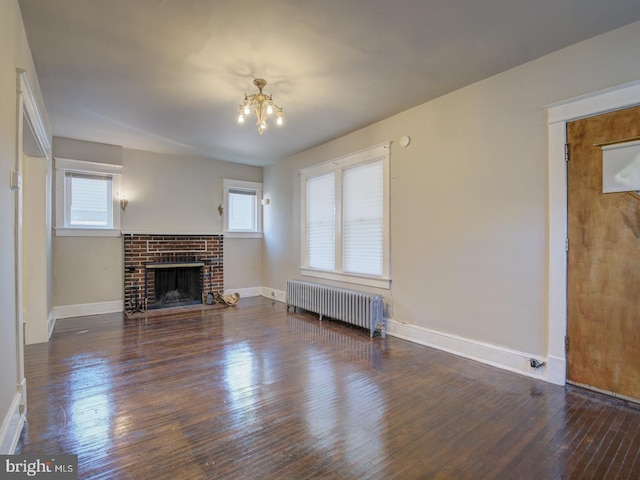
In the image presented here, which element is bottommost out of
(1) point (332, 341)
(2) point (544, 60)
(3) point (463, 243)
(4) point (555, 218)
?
(1) point (332, 341)

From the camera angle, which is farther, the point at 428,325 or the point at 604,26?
the point at 428,325

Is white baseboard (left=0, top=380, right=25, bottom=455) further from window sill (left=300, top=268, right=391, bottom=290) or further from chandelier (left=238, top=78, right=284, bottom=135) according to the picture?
window sill (left=300, top=268, right=391, bottom=290)

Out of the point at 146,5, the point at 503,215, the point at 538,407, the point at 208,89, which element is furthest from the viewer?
the point at 208,89

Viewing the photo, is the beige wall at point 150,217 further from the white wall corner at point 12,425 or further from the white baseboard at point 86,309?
the white wall corner at point 12,425

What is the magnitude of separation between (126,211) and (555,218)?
6210 millimetres

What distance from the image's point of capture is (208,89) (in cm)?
344

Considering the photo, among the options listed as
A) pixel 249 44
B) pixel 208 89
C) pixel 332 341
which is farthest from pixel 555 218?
pixel 208 89

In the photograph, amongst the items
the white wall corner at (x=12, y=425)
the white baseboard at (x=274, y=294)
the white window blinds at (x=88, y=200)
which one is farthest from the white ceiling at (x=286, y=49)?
the white baseboard at (x=274, y=294)

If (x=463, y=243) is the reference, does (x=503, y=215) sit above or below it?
above

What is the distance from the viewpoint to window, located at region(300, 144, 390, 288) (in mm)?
4453

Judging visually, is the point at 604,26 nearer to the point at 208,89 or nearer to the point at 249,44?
the point at 249,44

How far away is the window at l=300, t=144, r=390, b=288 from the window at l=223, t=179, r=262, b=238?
1.65 m

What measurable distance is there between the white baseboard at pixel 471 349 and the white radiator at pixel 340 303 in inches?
11.0

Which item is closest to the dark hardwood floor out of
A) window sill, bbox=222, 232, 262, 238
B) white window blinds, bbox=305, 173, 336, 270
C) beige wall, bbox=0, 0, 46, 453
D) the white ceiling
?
beige wall, bbox=0, 0, 46, 453
